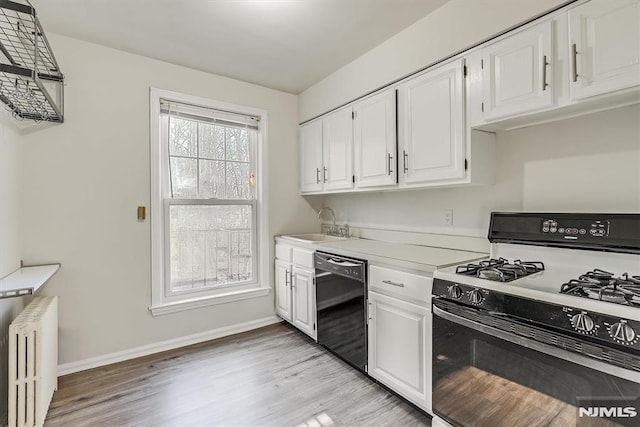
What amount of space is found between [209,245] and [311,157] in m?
1.37

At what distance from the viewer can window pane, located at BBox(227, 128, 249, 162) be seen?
3137 mm

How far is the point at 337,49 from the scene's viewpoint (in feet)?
8.23

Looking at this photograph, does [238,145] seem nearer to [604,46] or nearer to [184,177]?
[184,177]

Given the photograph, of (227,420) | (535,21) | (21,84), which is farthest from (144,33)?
(227,420)

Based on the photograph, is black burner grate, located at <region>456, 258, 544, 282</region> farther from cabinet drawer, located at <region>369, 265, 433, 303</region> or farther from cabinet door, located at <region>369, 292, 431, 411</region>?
cabinet door, located at <region>369, 292, 431, 411</region>

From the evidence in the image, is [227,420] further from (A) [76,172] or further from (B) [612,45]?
(B) [612,45]

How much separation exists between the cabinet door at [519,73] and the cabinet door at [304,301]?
6.17ft

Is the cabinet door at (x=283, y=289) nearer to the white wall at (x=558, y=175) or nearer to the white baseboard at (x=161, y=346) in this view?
the white baseboard at (x=161, y=346)

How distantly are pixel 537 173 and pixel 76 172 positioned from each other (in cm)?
323

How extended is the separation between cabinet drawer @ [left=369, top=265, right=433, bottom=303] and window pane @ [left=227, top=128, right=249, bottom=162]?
186 centimetres

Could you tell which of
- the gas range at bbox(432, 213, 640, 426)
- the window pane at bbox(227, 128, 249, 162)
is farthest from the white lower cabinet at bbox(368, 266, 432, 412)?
the window pane at bbox(227, 128, 249, 162)

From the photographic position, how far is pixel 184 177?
290 cm

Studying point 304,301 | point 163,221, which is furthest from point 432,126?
point 163,221

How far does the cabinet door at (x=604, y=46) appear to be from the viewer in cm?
128
